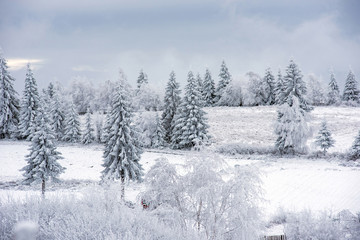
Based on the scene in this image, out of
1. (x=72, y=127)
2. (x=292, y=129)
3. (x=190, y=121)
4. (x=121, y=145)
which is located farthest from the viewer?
(x=72, y=127)

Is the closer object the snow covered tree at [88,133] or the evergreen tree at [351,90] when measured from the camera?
the snow covered tree at [88,133]

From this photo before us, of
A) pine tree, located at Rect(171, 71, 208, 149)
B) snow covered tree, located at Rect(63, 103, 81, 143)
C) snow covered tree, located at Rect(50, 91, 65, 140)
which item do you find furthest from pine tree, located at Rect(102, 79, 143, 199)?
snow covered tree, located at Rect(50, 91, 65, 140)

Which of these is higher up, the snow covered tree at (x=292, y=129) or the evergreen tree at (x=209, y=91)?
the evergreen tree at (x=209, y=91)

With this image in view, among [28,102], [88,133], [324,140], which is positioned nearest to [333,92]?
[324,140]

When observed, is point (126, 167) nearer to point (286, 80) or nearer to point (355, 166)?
point (355, 166)

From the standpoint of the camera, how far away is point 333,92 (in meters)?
64.2

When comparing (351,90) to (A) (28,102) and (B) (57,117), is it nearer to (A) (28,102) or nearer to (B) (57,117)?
(B) (57,117)

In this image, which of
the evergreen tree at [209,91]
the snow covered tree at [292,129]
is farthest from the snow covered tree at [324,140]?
the evergreen tree at [209,91]

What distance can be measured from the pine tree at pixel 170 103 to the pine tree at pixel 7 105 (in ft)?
81.9

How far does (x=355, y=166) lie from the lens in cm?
2650

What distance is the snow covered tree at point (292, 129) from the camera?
31938mm

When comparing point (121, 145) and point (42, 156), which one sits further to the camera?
point (121, 145)

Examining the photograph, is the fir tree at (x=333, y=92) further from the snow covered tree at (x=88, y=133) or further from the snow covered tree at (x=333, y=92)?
the snow covered tree at (x=88, y=133)

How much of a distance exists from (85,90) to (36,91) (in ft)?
104
